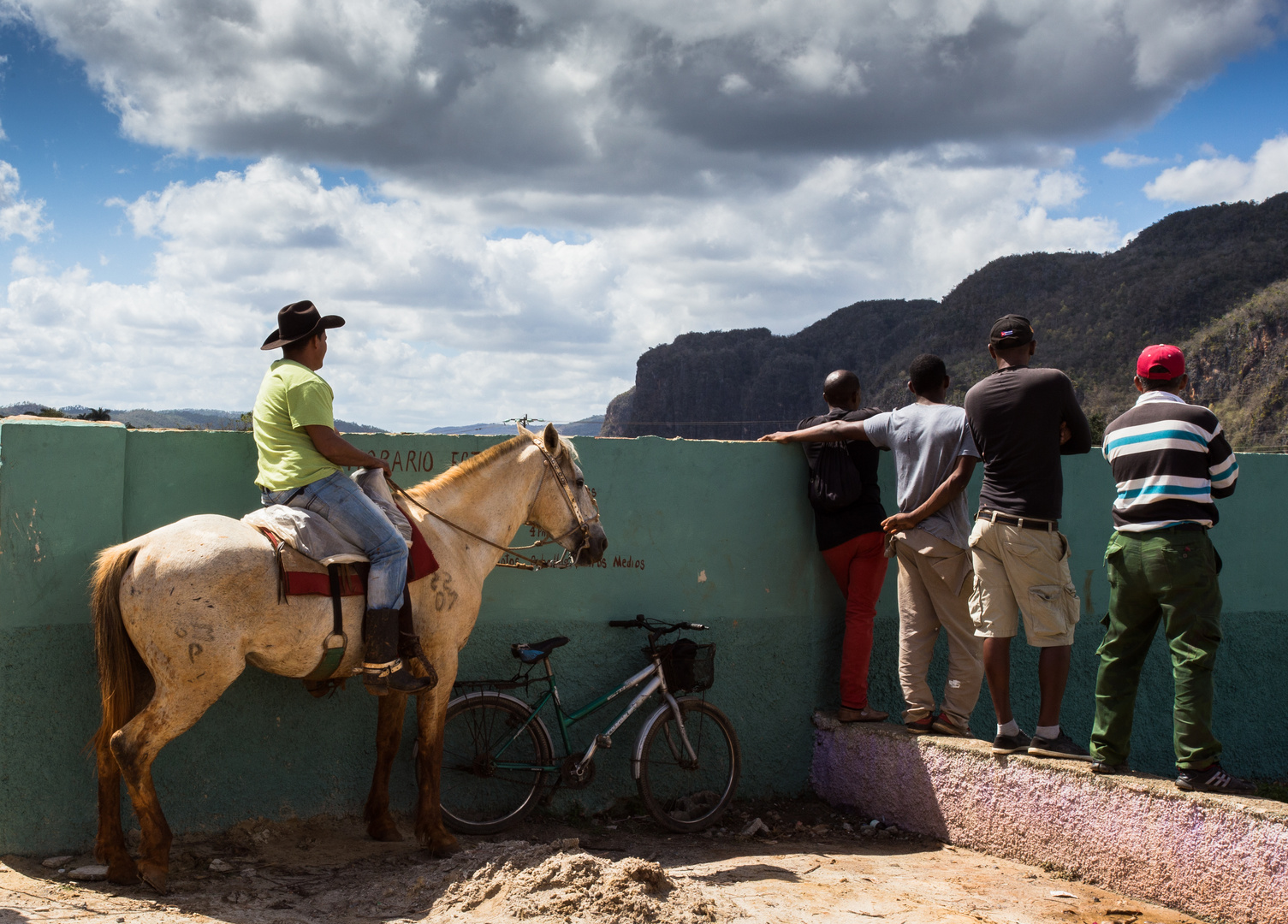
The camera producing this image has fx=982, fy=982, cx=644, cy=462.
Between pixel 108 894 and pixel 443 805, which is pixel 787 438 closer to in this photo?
pixel 443 805

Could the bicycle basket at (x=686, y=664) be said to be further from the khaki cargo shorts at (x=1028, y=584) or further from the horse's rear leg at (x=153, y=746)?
the horse's rear leg at (x=153, y=746)

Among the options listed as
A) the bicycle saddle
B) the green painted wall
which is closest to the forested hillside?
the green painted wall

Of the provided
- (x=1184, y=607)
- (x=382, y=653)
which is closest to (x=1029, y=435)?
(x=1184, y=607)

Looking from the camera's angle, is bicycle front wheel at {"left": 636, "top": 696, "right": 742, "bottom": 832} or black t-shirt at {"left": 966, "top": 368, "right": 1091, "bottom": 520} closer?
black t-shirt at {"left": 966, "top": 368, "right": 1091, "bottom": 520}

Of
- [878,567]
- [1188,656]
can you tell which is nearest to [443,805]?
[878,567]

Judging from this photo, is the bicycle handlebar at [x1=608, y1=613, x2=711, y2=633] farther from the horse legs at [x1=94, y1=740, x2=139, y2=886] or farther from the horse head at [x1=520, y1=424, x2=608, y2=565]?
the horse legs at [x1=94, y1=740, x2=139, y2=886]

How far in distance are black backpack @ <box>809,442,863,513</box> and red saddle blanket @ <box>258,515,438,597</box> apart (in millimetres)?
2712

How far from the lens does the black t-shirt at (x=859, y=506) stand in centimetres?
654

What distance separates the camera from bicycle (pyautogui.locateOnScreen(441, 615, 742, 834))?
5.79 metres

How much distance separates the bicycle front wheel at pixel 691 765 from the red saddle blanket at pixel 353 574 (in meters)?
1.93

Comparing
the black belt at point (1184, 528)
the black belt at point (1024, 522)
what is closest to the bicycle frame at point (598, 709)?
the black belt at point (1024, 522)

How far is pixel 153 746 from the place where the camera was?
448 centimetres

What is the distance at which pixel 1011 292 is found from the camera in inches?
2881

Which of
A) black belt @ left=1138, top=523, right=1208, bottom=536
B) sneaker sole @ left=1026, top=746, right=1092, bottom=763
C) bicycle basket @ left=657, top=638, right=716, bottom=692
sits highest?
black belt @ left=1138, top=523, right=1208, bottom=536
